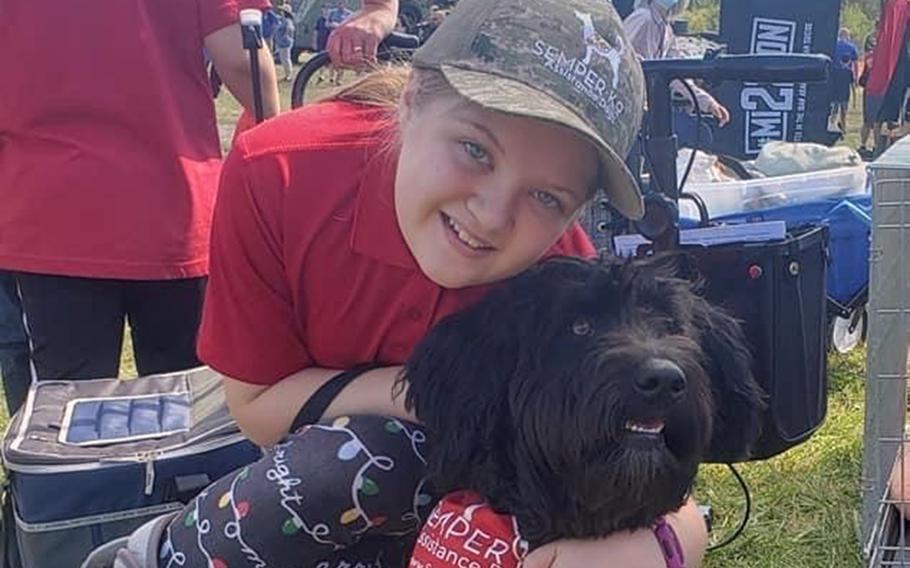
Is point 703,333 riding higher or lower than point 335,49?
lower

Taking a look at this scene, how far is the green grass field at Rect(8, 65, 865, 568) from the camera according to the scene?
3.03 m

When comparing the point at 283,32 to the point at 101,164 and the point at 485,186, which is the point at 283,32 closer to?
the point at 101,164

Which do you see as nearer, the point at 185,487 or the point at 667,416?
the point at 667,416

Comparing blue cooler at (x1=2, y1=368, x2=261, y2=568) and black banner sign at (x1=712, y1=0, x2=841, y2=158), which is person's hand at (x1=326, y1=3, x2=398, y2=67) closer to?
blue cooler at (x1=2, y1=368, x2=261, y2=568)

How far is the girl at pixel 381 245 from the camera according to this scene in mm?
1543

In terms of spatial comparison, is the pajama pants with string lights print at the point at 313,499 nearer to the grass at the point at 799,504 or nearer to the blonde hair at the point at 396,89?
the blonde hair at the point at 396,89

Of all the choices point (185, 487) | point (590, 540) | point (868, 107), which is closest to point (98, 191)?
point (185, 487)

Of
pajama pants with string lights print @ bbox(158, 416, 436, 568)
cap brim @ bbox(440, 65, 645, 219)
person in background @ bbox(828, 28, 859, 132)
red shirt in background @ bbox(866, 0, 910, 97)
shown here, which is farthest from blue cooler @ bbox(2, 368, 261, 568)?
person in background @ bbox(828, 28, 859, 132)

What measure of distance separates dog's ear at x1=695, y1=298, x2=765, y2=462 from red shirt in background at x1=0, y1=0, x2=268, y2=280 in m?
1.23

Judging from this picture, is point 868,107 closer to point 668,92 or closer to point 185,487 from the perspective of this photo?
point 668,92

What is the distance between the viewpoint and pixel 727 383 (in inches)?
65.2

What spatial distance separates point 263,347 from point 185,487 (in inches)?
13.0

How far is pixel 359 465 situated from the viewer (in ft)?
5.54

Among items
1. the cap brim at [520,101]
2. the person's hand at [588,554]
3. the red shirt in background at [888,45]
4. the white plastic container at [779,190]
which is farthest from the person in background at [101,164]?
the red shirt in background at [888,45]
